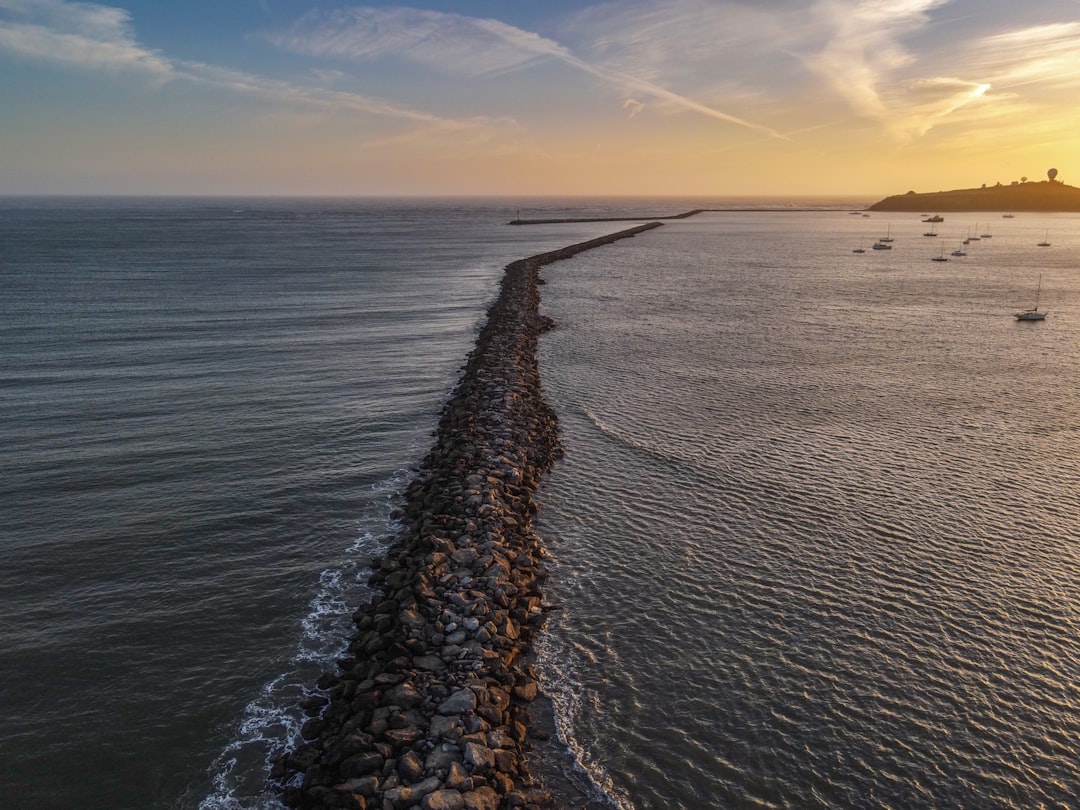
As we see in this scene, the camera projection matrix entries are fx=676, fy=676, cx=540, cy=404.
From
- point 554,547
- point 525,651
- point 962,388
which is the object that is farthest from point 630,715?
point 962,388

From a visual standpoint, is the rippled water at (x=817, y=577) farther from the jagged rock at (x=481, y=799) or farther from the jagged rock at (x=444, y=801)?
the jagged rock at (x=444, y=801)

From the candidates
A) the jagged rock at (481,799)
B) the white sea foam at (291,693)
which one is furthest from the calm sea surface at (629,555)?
the jagged rock at (481,799)

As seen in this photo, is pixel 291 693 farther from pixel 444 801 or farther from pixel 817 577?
pixel 817 577

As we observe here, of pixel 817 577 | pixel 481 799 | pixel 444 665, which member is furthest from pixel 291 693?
pixel 817 577

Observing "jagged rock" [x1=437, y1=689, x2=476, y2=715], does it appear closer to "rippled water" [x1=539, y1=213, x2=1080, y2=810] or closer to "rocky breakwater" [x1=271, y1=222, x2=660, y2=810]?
"rocky breakwater" [x1=271, y1=222, x2=660, y2=810]

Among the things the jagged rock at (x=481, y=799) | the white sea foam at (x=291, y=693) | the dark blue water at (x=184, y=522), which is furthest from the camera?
the dark blue water at (x=184, y=522)

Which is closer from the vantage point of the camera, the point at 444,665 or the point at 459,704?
the point at 459,704

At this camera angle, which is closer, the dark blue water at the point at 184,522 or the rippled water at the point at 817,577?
the rippled water at the point at 817,577
